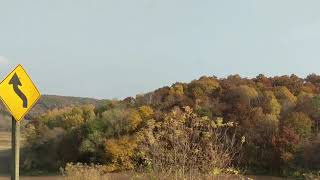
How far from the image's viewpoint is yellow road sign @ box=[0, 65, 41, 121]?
613cm

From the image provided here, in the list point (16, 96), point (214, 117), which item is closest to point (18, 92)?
point (16, 96)

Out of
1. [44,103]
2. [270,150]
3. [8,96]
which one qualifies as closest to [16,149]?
[8,96]

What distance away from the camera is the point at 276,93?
55.8 m

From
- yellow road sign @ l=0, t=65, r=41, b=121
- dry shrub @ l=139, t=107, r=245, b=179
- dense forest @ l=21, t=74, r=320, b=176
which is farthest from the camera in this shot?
dense forest @ l=21, t=74, r=320, b=176

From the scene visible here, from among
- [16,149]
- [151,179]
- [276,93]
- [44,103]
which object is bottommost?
[151,179]

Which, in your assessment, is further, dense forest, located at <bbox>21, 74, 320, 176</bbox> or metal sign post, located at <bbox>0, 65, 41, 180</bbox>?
dense forest, located at <bbox>21, 74, 320, 176</bbox>

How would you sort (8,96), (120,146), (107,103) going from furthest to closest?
1. (107,103)
2. (120,146)
3. (8,96)

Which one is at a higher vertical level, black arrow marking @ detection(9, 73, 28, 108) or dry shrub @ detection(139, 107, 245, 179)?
black arrow marking @ detection(9, 73, 28, 108)

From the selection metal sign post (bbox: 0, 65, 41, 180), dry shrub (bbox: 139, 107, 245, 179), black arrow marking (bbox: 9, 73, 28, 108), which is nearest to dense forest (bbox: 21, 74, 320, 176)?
dry shrub (bbox: 139, 107, 245, 179)

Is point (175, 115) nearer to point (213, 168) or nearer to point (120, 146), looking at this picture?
point (213, 168)

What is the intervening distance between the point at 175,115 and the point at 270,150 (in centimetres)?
3815

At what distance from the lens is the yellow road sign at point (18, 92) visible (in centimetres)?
613

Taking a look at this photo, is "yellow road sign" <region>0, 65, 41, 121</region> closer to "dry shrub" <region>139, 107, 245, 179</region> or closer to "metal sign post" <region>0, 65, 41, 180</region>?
"metal sign post" <region>0, 65, 41, 180</region>

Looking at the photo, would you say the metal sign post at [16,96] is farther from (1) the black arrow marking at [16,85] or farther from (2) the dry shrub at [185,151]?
(2) the dry shrub at [185,151]
